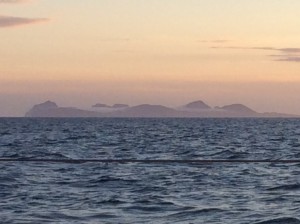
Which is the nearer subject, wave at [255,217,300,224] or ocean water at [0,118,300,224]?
wave at [255,217,300,224]

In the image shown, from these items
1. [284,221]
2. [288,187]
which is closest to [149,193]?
[288,187]

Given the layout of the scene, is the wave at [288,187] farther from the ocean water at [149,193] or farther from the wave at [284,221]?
the wave at [284,221]

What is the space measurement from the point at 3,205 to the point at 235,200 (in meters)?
5.68

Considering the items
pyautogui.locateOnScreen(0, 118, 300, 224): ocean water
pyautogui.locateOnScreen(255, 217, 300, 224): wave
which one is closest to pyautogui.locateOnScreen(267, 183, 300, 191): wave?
pyautogui.locateOnScreen(0, 118, 300, 224): ocean water

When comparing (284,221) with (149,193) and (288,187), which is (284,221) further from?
(288,187)

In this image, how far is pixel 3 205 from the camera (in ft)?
71.5

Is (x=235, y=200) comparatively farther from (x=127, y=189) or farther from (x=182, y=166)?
(x=182, y=166)

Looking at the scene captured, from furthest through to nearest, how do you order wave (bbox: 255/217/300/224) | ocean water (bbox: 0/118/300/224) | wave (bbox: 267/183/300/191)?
wave (bbox: 267/183/300/191)
ocean water (bbox: 0/118/300/224)
wave (bbox: 255/217/300/224)

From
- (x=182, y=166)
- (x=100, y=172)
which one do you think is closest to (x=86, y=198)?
(x=100, y=172)

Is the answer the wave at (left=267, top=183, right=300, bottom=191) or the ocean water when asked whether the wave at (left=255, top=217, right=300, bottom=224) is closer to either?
the ocean water

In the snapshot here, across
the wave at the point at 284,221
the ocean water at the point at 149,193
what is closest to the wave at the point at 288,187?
the ocean water at the point at 149,193

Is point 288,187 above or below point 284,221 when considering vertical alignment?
above

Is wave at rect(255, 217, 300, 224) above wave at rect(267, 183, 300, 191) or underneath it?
underneath

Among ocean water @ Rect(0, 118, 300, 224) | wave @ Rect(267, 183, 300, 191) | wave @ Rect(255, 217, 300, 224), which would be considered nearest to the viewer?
wave @ Rect(255, 217, 300, 224)
